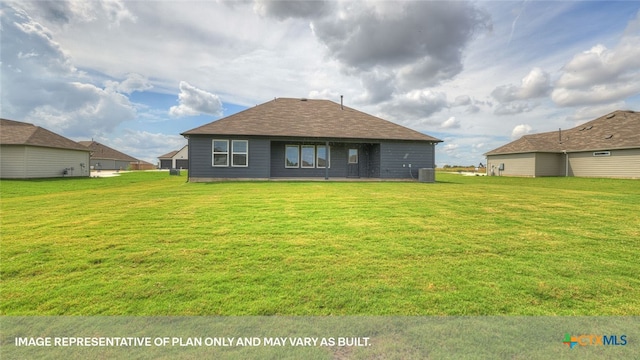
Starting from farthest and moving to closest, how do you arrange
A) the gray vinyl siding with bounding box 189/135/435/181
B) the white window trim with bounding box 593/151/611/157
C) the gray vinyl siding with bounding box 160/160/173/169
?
the gray vinyl siding with bounding box 160/160/173/169 → the white window trim with bounding box 593/151/611/157 → the gray vinyl siding with bounding box 189/135/435/181

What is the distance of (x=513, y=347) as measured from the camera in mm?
2236

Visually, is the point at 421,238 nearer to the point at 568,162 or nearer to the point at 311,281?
the point at 311,281

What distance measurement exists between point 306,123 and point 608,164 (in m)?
24.4

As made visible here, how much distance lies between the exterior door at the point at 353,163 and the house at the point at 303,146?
7cm

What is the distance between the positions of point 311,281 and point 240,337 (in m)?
1.10

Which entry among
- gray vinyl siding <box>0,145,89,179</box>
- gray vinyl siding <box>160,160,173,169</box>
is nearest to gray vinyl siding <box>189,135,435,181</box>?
gray vinyl siding <box>0,145,89,179</box>

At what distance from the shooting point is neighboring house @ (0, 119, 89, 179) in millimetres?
21562

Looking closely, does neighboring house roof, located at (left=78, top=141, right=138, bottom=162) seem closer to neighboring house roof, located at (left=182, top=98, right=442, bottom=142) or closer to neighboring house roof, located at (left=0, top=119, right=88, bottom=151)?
neighboring house roof, located at (left=0, top=119, right=88, bottom=151)

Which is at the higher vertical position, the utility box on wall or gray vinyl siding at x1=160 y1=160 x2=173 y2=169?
gray vinyl siding at x1=160 y1=160 x2=173 y2=169

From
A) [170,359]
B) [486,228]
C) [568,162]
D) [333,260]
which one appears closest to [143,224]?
[333,260]

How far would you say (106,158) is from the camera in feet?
180

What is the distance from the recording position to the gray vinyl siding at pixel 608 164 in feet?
73.2

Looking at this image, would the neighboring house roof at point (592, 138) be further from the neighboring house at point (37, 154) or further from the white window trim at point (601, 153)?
the neighboring house at point (37, 154)

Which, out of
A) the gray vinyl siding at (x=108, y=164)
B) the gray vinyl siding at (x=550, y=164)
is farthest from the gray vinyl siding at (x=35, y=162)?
the gray vinyl siding at (x=550, y=164)
